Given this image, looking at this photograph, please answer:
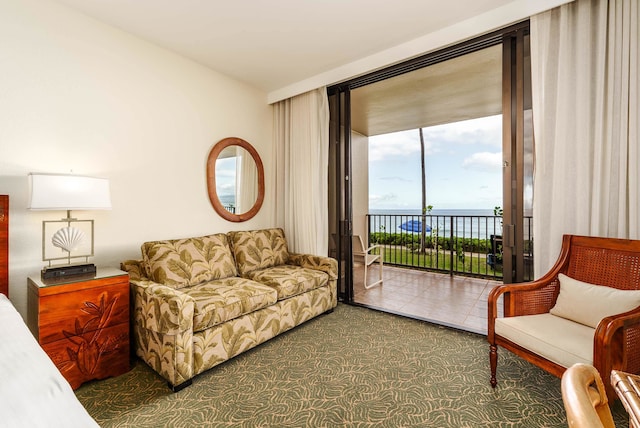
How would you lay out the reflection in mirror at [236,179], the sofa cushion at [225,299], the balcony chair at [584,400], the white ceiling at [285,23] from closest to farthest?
the balcony chair at [584,400] < the sofa cushion at [225,299] < the white ceiling at [285,23] < the reflection in mirror at [236,179]

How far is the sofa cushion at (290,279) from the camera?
2681 mm

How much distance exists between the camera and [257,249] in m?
3.25

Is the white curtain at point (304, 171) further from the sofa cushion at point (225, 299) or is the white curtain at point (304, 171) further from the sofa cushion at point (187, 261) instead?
the sofa cushion at point (225, 299)

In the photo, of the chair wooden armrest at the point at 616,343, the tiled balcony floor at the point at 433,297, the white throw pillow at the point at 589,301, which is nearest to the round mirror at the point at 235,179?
the tiled balcony floor at the point at 433,297

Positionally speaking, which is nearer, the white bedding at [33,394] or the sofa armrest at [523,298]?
the white bedding at [33,394]

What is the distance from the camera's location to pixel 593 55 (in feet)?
6.81

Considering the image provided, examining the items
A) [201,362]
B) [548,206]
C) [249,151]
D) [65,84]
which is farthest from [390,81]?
[201,362]

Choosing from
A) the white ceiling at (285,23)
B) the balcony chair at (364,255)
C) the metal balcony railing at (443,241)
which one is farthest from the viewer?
the metal balcony railing at (443,241)

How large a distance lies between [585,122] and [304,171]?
2.64 meters

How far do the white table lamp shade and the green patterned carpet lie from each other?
1.19 meters

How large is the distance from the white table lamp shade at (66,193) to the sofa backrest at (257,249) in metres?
1.30

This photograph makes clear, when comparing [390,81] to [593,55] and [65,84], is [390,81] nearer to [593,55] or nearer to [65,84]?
[593,55]

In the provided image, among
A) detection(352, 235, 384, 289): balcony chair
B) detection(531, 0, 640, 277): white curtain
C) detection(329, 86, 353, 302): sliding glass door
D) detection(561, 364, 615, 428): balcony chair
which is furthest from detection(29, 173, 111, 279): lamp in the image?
detection(531, 0, 640, 277): white curtain

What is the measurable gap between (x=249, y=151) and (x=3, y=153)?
2151mm
